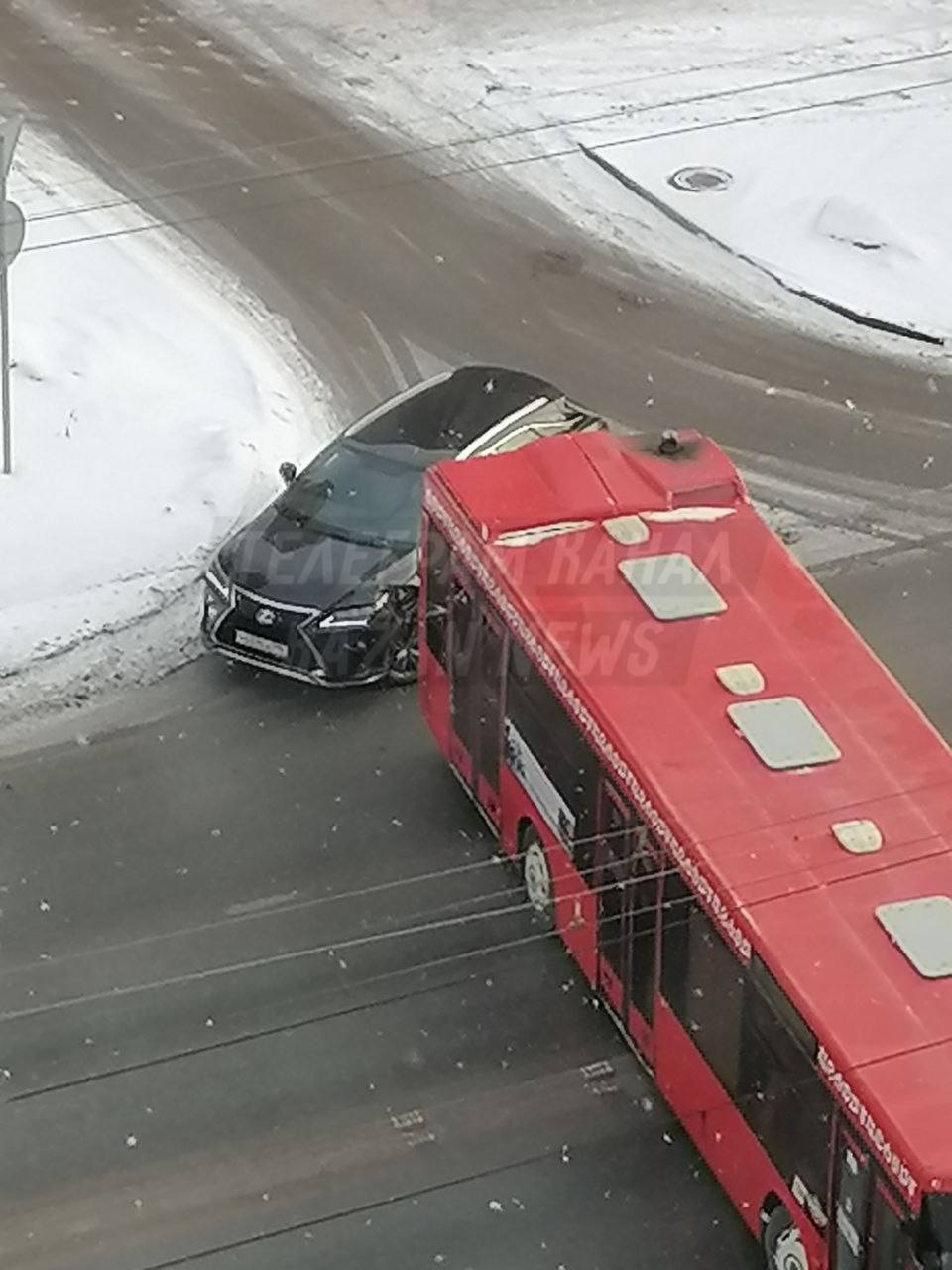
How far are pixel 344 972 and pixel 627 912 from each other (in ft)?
7.07

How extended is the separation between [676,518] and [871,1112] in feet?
15.9

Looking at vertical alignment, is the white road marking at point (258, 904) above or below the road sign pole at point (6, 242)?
below

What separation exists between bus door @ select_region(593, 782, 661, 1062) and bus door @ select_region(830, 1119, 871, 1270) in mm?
2013

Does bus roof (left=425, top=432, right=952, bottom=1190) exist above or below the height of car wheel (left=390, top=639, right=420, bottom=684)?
above

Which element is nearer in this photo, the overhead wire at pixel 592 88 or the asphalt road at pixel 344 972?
the asphalt road at pixel 344 972

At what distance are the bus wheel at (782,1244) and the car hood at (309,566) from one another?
6044mm

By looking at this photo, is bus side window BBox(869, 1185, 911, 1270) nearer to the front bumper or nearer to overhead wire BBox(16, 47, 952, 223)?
the front bumper

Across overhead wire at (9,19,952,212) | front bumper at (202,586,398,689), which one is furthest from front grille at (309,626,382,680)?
overhead wire at (9,19,952,212)

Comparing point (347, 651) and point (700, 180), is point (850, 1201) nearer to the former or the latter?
point (347, 651)

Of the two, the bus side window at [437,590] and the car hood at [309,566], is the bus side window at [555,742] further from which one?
the car hood at [309,566]

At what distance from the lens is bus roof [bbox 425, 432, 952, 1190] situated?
408 inches

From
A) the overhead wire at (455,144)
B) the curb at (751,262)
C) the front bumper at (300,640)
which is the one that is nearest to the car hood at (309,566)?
the front bumper at (300,640)

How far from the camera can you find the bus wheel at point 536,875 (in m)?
13.7

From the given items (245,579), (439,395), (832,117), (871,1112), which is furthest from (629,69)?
(871,1112)
